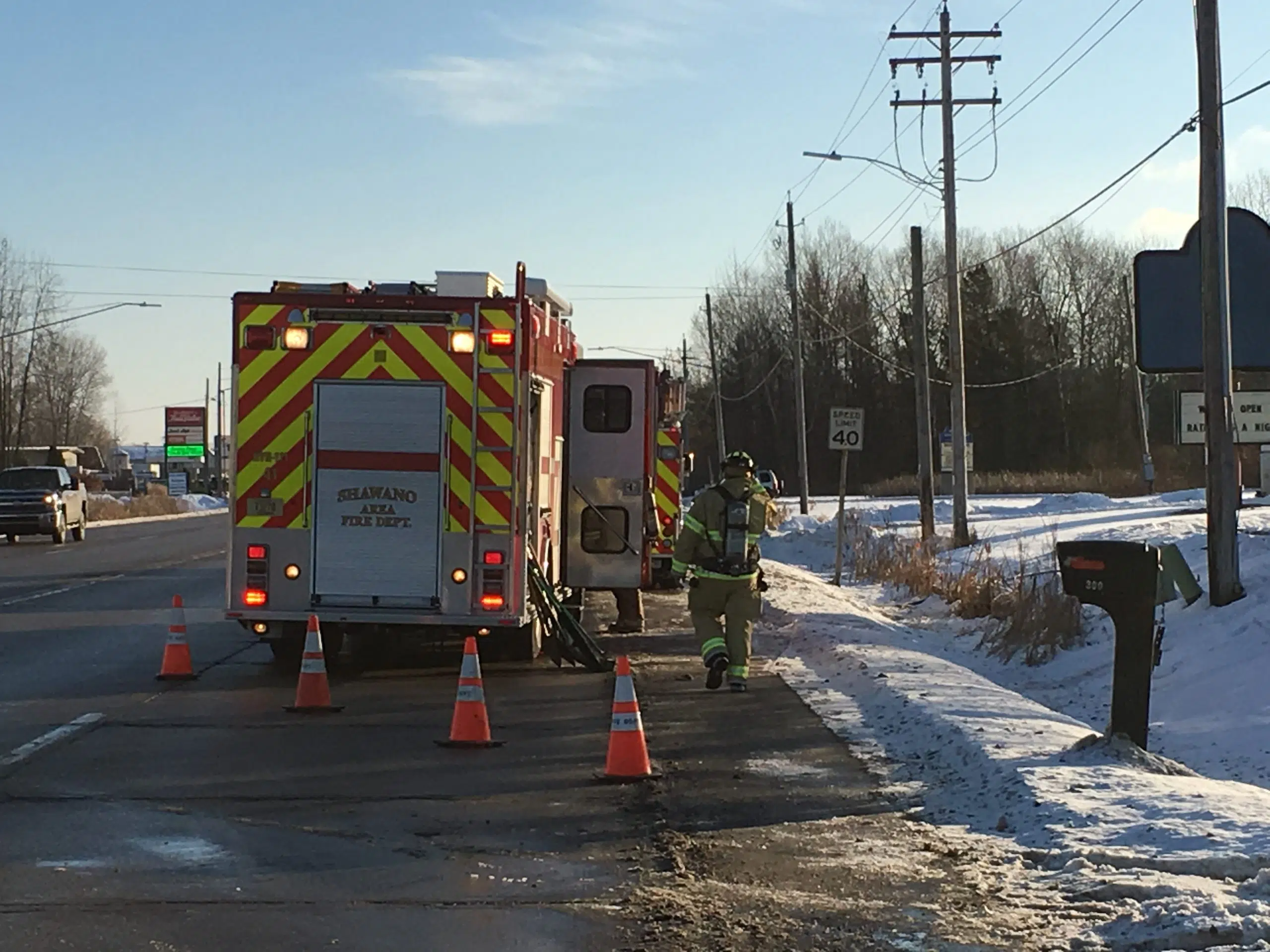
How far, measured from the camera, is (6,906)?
614 centimetres

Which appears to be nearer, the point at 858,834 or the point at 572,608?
the point at 858,834

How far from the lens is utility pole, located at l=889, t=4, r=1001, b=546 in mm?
31328

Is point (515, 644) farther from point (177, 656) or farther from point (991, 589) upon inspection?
point (991, 589)

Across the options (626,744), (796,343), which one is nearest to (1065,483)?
(796,343)

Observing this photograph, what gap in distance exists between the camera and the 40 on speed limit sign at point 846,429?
24422mm

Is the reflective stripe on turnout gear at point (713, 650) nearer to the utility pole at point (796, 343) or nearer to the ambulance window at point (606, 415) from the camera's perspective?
the ambulance window at point (606, 415)

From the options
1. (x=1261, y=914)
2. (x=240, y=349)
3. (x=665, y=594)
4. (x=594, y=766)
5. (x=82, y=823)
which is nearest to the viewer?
(x=1261, y=914)

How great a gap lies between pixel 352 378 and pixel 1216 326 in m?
8.77

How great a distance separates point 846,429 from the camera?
2459 centimetres

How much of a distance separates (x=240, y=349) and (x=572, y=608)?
5529 mm

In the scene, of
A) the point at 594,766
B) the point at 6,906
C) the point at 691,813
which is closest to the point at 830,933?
the point at 691,813

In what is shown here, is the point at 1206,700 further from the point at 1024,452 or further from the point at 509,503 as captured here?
the point at 1024,452

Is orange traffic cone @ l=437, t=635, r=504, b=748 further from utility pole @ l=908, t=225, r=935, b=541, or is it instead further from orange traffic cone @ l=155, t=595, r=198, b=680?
utility pole @ l=908, t=225, r=935, b=541

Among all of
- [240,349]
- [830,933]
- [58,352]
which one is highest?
[58,352]
